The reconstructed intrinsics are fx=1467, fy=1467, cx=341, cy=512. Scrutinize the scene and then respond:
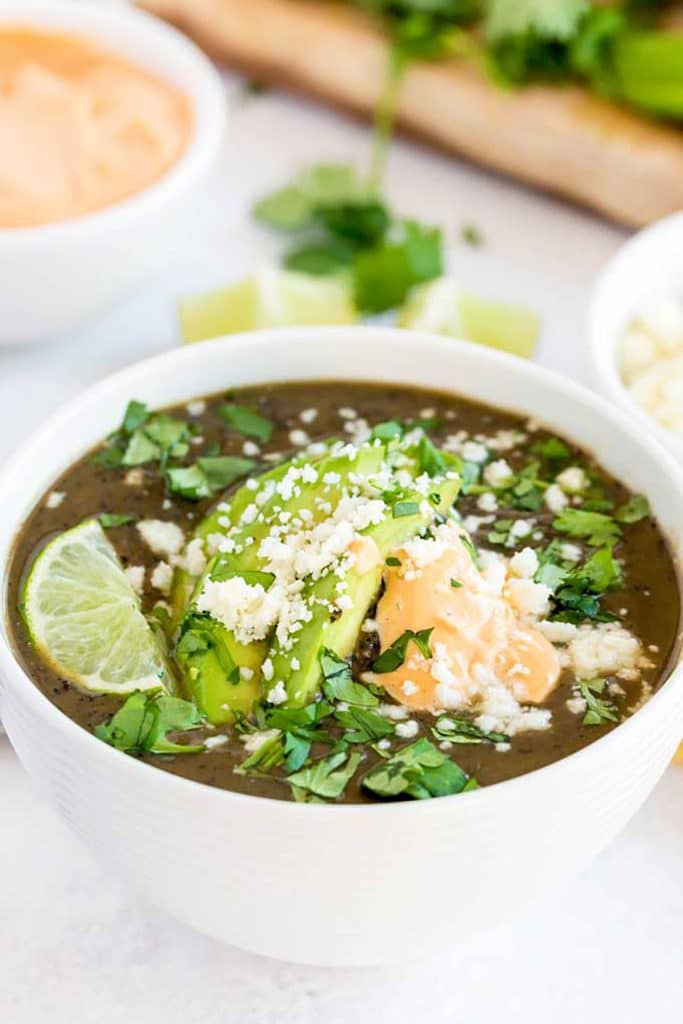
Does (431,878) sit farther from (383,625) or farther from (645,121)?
(645,121)

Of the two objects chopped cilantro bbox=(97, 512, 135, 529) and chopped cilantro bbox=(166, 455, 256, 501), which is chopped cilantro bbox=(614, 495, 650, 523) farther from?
chopped cilantro bbox=(97, 512, 135, 529)

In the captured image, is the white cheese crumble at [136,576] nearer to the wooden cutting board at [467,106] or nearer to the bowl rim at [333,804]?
the bowl rim at [333,804]

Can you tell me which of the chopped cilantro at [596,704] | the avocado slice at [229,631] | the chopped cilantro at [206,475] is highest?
the chopped cilantro at [596,704]

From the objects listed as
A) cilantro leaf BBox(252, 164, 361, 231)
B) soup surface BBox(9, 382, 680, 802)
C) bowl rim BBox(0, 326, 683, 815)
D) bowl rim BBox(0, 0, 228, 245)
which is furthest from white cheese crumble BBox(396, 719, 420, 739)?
cilantro leaf BBox(252, 164, 361, 231)

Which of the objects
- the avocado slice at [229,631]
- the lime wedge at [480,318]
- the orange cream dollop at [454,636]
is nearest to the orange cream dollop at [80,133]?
the lime wedge at [480,318]

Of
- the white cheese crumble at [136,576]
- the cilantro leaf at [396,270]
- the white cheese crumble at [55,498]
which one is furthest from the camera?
the cilantro leaf at [396,270]

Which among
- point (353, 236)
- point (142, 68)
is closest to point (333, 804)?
point (353, 236)

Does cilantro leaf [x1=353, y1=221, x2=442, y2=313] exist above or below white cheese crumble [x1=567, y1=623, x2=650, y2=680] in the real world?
below
